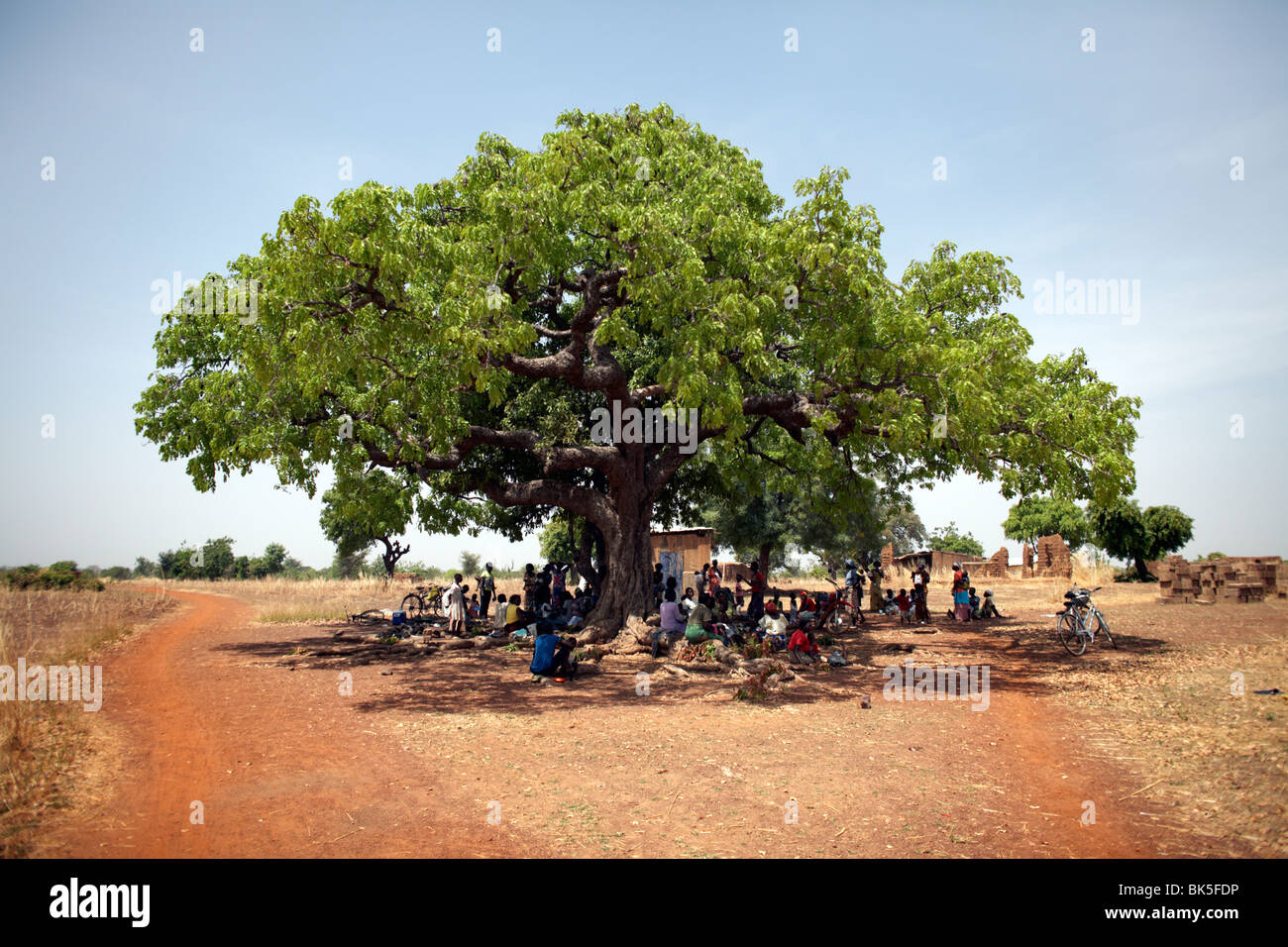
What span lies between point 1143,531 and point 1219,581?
41.8 feet

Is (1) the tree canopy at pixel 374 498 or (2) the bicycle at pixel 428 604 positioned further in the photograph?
(2) the bicycle at pixel 428 604

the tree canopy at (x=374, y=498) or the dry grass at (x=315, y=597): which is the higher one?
the tree canopy at (x=374, y=498)

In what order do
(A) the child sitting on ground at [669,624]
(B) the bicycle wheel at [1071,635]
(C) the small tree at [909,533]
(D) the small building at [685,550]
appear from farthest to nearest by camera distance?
(C) the small tree at [909,533], (D) the small building at [685,550], (A) the child sitting on ground at [669,624], (B) the bicycle wheel at [1071,635]

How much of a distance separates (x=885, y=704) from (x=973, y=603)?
43.0ft

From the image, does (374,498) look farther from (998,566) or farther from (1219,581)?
(998,566)

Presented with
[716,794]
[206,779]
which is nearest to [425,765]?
[206,779]

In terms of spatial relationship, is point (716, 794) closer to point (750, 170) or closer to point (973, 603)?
point (750, 170)

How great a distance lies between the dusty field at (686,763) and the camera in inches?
230

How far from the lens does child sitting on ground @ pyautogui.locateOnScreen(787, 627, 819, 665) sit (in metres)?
14.7

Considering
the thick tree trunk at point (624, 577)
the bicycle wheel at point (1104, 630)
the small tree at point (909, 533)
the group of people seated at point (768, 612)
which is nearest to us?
the group of people seated at point (768, 612)

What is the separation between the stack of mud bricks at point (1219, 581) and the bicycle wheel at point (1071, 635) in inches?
527

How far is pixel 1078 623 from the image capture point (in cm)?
1509

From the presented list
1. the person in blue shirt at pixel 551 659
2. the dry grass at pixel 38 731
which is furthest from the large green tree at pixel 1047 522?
the dry grass at pixel 38 731

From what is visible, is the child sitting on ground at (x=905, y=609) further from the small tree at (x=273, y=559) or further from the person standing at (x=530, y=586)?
the small tree at (x=273, y=559)
